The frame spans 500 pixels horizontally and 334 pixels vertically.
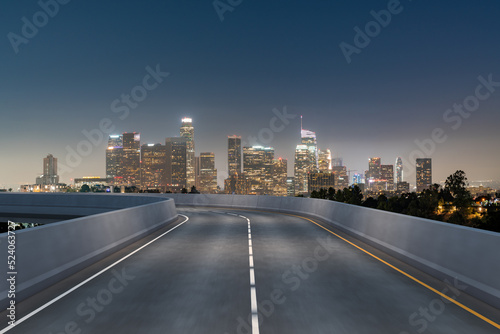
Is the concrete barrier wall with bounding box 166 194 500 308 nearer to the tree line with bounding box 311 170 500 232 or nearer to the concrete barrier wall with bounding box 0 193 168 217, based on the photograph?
the concrete barrier wall with bounding box 0 193 168 217

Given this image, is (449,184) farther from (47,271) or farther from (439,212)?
(47,271)

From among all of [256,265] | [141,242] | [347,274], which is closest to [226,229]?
[141,242]

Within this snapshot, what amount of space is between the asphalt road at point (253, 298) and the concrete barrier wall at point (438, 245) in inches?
12.4

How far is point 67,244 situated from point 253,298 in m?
5.22

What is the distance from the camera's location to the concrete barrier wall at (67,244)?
846cm

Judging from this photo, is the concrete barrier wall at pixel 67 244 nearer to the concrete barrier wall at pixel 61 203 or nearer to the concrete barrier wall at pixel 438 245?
the concrete barrier wall at pixel 438 245

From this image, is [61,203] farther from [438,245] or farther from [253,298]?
[438,245]

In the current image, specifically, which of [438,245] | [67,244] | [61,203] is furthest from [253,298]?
[61,203]

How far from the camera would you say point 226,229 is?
2134cm

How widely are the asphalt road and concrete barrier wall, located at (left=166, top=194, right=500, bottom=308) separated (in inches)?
12.4

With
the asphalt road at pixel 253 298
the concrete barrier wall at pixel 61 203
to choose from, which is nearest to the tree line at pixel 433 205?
the concrete barrier wall at pixel 61 203

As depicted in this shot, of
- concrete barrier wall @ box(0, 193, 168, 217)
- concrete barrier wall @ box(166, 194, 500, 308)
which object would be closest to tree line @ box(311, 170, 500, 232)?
concrete barrier wall @ box(0, 193, 168, 217)

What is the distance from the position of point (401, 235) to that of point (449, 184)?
659ft

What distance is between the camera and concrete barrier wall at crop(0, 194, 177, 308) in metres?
8.46
